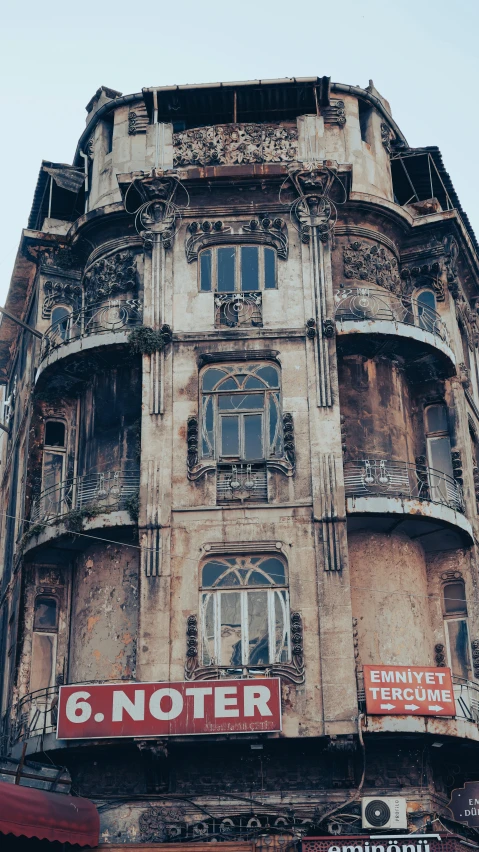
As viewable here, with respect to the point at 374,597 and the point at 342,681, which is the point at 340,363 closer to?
the point at 374,597

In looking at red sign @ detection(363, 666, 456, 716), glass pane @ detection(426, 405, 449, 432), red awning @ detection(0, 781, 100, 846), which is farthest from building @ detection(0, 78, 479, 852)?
red awning @ detection(0, 781, 100, 846)

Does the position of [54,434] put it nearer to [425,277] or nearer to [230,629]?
[230,629]

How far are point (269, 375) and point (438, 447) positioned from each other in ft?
18.6

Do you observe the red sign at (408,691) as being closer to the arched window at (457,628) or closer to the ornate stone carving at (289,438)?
the arched window at (457,628)

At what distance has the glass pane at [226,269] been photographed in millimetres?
31891

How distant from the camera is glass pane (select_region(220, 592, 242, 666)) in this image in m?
28.0

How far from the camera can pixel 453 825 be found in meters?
28.0

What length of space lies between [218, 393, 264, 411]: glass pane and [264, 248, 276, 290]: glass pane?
3.19m

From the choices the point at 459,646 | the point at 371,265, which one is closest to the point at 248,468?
the point at 459,646

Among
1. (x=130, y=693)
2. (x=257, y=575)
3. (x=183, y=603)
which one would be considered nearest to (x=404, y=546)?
(x=257, y=575)

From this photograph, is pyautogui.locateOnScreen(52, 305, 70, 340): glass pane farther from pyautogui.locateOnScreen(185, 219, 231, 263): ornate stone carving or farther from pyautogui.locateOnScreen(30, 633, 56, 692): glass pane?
pyautogui.locateOnScreen(30, 633, 56, 692): glass pane

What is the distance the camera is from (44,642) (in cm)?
3141

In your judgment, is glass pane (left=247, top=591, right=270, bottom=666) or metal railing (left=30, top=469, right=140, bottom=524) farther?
metal railing (left=30, top=469, right=140, bottom=524)

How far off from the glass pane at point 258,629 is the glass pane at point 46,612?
6233 mm
